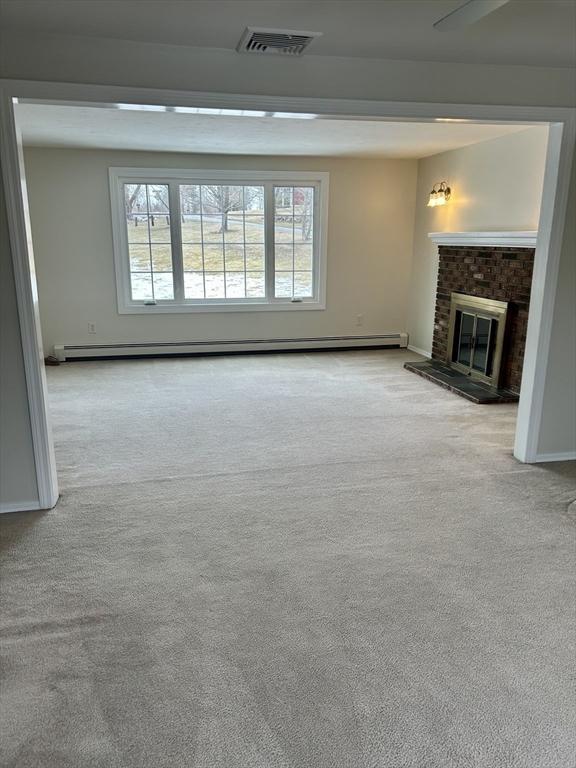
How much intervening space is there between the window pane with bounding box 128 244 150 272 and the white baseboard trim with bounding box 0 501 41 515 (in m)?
4.05

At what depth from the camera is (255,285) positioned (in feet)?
22.7

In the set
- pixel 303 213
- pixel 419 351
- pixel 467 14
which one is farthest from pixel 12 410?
pixel 419 351

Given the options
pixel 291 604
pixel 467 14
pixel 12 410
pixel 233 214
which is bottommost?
pixel 291 604

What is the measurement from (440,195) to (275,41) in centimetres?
396

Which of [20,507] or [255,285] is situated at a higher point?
[255,285]

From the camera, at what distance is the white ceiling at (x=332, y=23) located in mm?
2209

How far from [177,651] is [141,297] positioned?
17.1 ft

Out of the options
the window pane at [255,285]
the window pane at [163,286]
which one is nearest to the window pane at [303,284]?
the window pane at [255,285]

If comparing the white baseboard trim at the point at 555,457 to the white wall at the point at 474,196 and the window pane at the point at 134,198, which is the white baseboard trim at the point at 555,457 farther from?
the window pane at the point at 134,198

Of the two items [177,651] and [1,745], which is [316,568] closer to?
[177,651]

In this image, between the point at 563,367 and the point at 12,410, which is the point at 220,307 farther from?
the point at 563,367

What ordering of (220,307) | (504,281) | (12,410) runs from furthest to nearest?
1. (220,307)
2. (504,281)
3. (12,410)

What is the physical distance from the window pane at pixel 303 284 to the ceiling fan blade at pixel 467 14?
460cm

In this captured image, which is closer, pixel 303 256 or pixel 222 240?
pixel 222 240
